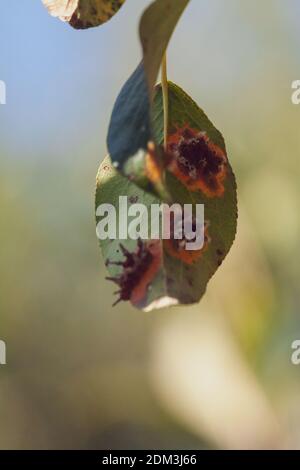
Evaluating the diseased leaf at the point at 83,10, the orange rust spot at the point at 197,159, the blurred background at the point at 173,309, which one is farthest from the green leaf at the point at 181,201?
the blurred background at the point at 173,309

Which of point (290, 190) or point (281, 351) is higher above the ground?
point (290, 190)

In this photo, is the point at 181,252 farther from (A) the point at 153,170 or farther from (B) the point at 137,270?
(A) the point at 153,170

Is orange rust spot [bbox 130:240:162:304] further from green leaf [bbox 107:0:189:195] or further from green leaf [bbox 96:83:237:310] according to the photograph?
green leaf [bbox 107:0:189:195]

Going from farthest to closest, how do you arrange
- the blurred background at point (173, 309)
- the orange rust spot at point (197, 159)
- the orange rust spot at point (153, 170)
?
the blurred background at point (173, 309) < the orange rust spot at point (197, 159) < the orange rust spot at point (153, 170)

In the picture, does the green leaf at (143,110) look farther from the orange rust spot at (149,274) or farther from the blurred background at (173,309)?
the blurred background at (173,309)

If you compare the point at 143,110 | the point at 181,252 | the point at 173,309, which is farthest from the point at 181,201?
the point at 173,309
